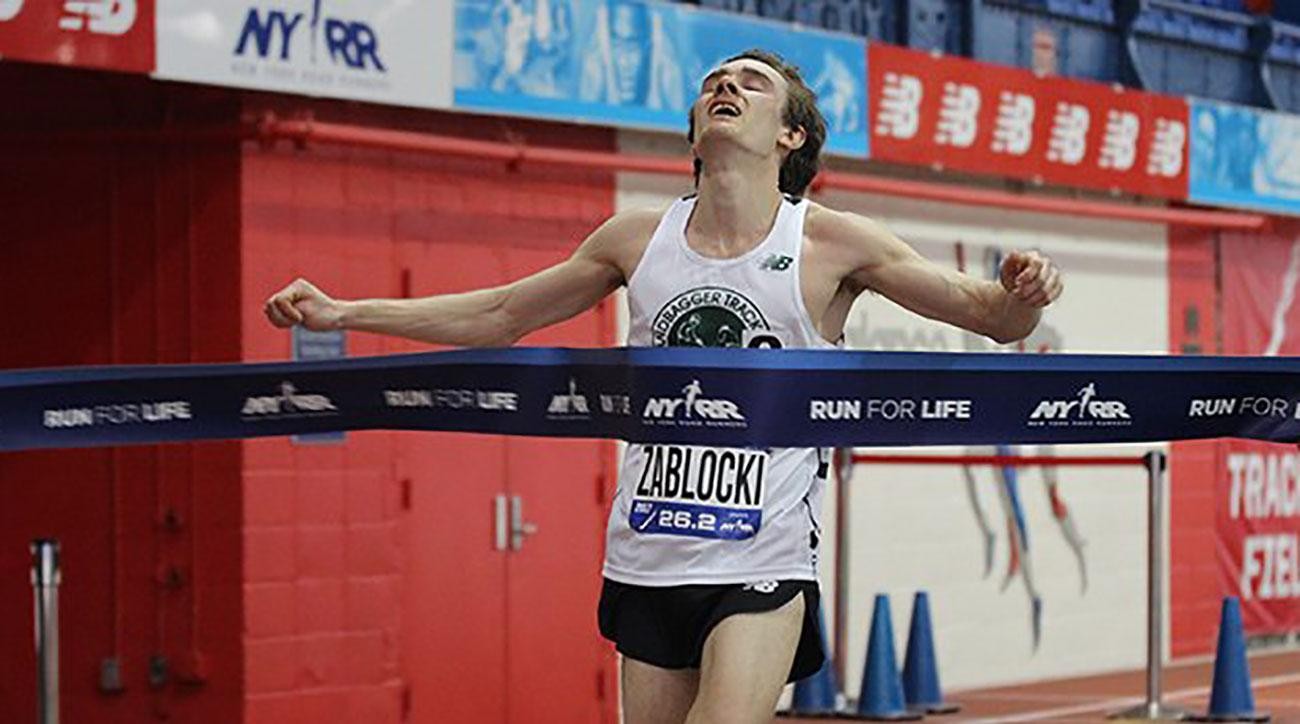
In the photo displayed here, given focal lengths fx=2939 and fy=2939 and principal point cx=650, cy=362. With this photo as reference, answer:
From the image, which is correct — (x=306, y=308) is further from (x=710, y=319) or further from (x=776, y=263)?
(x=776, y=263)

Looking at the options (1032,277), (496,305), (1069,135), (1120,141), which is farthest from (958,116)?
(1032,277)

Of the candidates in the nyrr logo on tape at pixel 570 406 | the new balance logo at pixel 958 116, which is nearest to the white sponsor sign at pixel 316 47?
the new balance logo at pixel 958 116

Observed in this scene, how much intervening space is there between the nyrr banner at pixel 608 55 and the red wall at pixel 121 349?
4.32 ft

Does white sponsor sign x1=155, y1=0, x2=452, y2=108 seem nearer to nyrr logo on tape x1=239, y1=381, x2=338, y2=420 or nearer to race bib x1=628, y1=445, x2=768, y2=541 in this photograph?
nyrr logo on tape x1=239, y1=381, x2=338, y2=420

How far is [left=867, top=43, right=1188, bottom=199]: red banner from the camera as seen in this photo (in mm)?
16234

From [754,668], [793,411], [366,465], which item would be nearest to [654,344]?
[793,411]

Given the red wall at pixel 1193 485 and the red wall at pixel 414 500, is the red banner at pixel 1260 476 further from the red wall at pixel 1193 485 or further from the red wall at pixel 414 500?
the red wall at pixel 414 500

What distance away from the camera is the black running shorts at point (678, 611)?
20.7 ft

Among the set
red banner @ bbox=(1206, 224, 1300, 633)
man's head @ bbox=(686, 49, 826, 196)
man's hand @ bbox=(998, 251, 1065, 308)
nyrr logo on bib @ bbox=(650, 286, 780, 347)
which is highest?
man's head @ bbox=(686, 49, 826, 196)

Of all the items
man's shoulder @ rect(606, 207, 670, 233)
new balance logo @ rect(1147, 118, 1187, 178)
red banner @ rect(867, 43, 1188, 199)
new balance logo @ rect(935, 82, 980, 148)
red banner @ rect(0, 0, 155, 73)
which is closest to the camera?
man's shoulder @ rect(606, 207, 670, 233)

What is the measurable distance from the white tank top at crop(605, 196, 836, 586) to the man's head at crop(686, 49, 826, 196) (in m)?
0.15

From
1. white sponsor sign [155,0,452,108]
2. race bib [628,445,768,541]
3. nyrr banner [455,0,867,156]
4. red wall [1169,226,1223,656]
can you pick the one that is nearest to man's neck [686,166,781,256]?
race bib [628,445,768,541]

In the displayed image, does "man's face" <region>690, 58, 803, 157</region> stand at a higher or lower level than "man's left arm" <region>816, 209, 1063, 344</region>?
higher

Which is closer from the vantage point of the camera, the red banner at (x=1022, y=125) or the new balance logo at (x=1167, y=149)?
the red banner at (x=1022, y=125)
